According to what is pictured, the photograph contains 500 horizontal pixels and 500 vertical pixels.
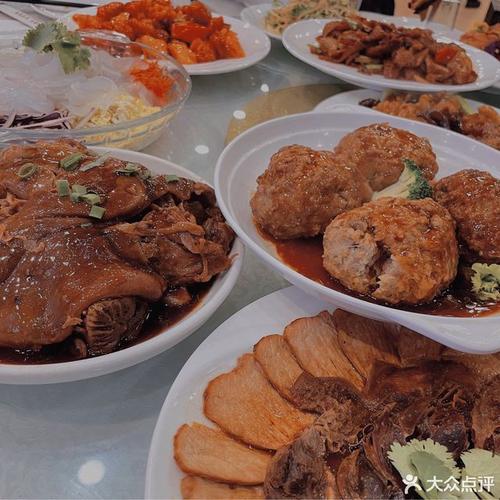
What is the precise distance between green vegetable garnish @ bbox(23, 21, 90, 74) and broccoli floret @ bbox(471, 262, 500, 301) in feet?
8.63

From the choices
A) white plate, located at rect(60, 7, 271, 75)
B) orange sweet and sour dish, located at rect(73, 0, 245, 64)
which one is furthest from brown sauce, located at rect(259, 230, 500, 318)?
orange sweet and sour dish, located at rect(73, 0, 245, 64)

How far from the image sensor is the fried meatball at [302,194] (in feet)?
7.47

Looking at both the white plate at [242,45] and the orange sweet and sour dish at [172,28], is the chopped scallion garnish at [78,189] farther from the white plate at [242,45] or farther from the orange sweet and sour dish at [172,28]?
the orange sweet and sour dish at [172,28]

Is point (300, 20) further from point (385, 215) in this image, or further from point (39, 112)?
point (385, 215)

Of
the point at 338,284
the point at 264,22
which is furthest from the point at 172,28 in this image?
the point at 338,284

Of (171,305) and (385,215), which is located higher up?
(385,215)

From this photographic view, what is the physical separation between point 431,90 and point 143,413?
343cm

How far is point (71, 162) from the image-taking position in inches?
79.4

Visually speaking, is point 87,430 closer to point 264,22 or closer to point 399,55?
point 399,55

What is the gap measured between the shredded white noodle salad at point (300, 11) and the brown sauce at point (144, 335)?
13.2ft

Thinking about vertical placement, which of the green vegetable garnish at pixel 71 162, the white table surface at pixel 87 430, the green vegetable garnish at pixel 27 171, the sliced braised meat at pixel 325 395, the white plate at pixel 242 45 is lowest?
the white table surface at pixel 87 430

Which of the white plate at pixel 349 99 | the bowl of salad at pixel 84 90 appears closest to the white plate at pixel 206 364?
the bowl of salad at pixel 84 90

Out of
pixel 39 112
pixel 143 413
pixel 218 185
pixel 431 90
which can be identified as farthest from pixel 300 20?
pixel 143 413

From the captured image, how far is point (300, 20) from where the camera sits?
5.36m
